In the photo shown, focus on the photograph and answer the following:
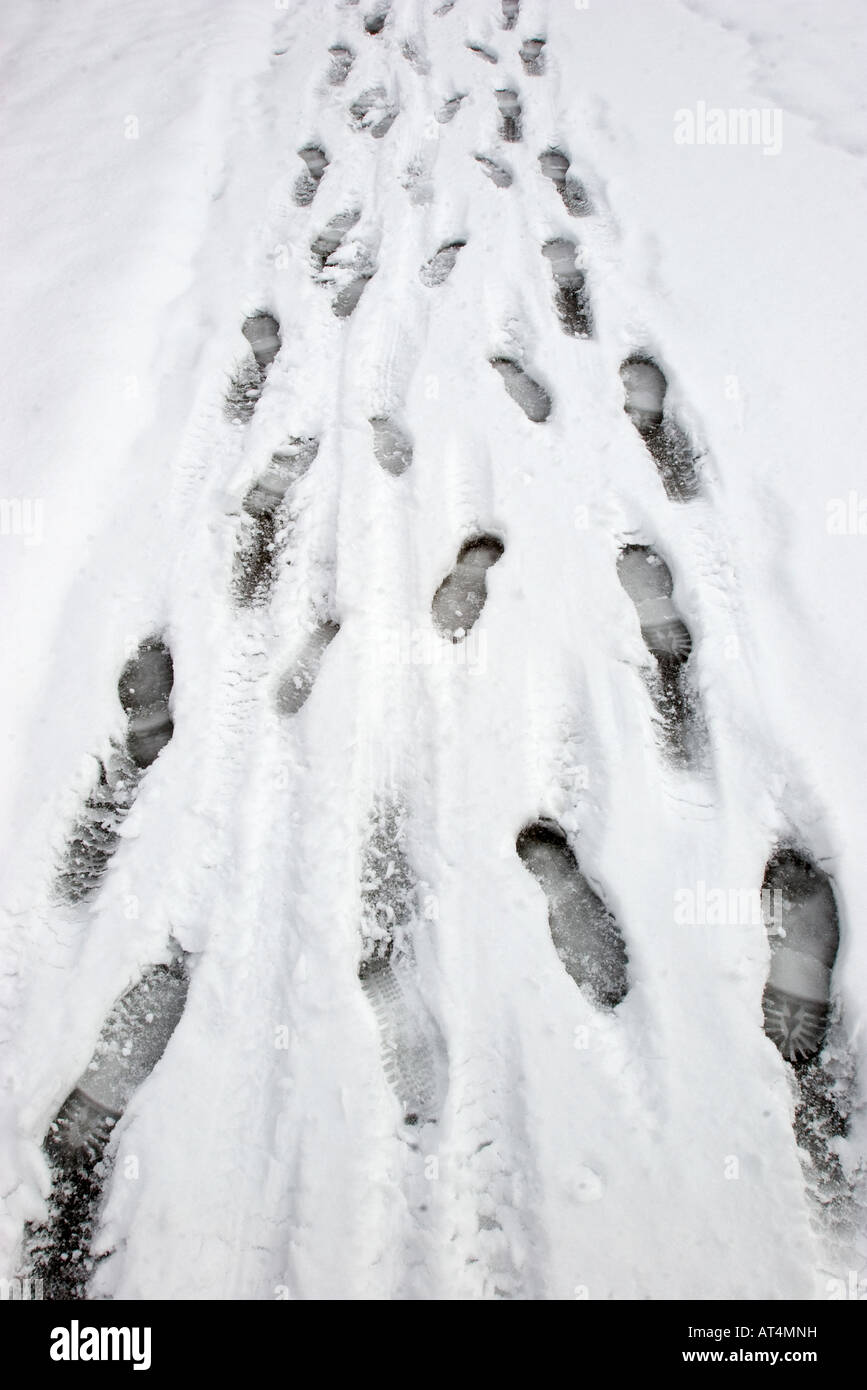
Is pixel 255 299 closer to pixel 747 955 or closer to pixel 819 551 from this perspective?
pixel 819 551

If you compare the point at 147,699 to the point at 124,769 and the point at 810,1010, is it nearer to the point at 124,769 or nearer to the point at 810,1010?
the point at 124,769

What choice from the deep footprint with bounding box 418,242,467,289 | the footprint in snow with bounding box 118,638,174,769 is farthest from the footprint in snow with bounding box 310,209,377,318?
the footprint in snow with bounding box 118,638,174,769

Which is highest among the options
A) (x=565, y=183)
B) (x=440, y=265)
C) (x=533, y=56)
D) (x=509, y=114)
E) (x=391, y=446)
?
(x=533, y=56)

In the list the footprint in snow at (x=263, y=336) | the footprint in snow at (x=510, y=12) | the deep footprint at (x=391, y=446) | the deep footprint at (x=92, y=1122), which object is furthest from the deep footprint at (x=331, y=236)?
the deep footprint at (x=92, y=1122)

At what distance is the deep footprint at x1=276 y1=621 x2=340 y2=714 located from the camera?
1416 millimetres

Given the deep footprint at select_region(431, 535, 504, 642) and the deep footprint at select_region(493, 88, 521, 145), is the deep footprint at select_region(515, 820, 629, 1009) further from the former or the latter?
the deep footprint at select_region(493, 88, 521, 145)

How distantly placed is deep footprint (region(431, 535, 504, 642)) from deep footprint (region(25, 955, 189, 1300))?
31.2 inches

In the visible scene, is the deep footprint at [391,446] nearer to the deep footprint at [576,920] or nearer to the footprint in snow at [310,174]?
the deep footprint at [576,920]

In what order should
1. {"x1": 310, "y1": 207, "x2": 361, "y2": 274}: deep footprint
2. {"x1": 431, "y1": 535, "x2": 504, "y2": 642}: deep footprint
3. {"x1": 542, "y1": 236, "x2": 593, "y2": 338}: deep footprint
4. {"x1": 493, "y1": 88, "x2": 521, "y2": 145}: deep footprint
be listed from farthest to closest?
{"x1": 493, "y1": 88, "x2": 521, "y2": 145}: deep footprint → {"x1": 310, "y1": 207, "x2": 361, "y2": 274}: deep footprint → {"x1": 542, "y1": 236, "x2": 593, "y2": 338}: deep footprint → {"x1": 431, "y1": 535, "x2": 504, "y2": 642}: deep footprint

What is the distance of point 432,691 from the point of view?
1.40 m

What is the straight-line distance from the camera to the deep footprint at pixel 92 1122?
0.97 m

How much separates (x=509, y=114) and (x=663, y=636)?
2444 mm

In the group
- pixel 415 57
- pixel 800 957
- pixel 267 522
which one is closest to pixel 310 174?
pixel 415 57

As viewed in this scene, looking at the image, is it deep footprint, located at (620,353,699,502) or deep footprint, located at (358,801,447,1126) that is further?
deep footprint, located at (620,353,699,502)
